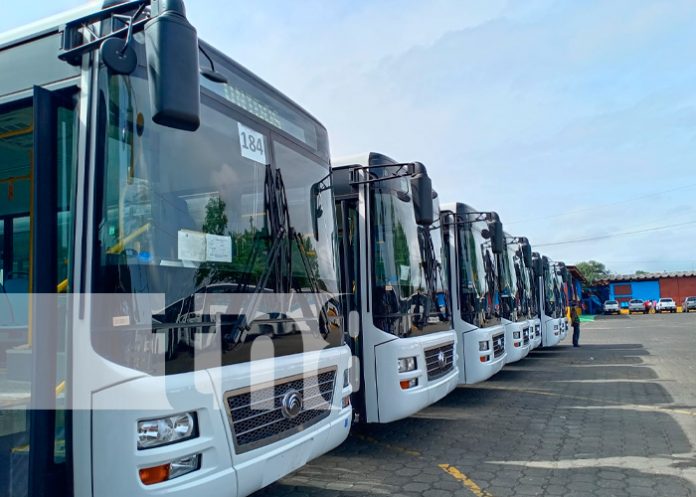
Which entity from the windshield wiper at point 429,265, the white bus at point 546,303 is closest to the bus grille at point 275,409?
the windshield wiper at point 429,265

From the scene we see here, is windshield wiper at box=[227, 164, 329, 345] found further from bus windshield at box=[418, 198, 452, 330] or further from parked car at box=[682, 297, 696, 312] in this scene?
parked car at box=[682, 297, 696, 312]

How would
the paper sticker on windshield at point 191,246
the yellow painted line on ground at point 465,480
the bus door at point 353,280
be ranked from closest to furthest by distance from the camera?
1. the paper sticker on windshield at point 191,246
2. the yellow painted line on ground at point 465,480
3. the bus door at point 353,280

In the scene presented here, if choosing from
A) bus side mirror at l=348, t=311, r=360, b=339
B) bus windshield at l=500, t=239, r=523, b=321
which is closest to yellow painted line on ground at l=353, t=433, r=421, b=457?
bus side mirror at l=348, t=311, r=360, b=339

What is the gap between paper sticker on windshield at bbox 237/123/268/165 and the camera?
3684mm

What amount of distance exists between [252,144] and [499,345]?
22.0 ft

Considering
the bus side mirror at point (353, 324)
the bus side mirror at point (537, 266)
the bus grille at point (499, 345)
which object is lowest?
the bus grille at point (499, 345)

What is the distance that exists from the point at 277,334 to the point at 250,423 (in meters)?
0.56

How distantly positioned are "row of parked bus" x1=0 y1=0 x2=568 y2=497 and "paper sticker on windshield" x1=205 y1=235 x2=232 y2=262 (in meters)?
0.01

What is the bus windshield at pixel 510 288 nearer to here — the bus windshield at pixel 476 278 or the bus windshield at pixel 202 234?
the bus windshield at pixel 476 278

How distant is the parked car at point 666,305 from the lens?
49.6 m

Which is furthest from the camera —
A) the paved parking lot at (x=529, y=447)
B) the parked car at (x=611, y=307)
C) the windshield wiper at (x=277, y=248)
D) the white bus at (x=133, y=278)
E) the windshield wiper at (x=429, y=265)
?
the parked car at (x=611, y=307)

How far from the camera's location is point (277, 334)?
359 centimetres

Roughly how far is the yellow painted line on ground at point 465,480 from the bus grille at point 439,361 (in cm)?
99

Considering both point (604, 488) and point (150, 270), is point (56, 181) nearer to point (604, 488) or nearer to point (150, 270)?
point (150, 270)
